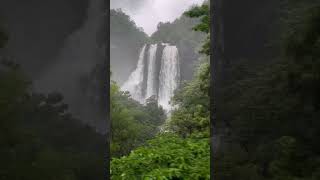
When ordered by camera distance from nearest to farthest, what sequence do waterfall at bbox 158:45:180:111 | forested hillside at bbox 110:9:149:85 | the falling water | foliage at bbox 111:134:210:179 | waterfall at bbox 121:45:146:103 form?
foliage at bbox 111:134:210:179, waterfall at bbox 158:45:180:111, the falling water, waterfall at bbox 121:45:146:103, forested hillside at bbox 110:9:149:85

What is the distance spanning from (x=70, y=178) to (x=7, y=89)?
0.65m

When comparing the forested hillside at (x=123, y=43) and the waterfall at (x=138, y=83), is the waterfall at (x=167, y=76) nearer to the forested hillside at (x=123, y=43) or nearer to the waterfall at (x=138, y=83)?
the waterfall at (x=138, y=83)

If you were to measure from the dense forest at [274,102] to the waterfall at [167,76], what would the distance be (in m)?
36.7

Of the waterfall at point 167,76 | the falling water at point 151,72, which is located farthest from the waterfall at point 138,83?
the waterfall at point 167,76

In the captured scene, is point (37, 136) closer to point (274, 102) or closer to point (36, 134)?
point (36, 134)

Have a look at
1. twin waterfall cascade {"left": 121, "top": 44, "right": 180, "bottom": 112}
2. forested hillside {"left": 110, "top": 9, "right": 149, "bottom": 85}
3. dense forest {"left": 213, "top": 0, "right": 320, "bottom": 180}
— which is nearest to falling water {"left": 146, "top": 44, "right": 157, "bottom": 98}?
twin waterfall cascade {"left": 121, "top": 44, "right": 180, "bottom": 112}

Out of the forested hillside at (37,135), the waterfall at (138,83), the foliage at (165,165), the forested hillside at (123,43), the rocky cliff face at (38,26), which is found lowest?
the foliage at (165,165)

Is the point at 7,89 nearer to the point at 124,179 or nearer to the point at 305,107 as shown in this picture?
the point at 305,107

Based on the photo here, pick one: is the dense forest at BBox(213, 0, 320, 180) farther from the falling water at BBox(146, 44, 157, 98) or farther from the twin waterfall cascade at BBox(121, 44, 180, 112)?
the falling water at BBox(146, 44, 157, 98)

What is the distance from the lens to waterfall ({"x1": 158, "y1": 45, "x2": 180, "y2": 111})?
39781mm

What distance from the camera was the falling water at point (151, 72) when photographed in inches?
1584

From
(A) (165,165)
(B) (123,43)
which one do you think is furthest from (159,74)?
(A) (165,165)

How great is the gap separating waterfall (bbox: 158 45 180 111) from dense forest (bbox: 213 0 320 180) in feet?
120

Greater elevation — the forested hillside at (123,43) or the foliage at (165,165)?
the forested hillside at (123,43)
